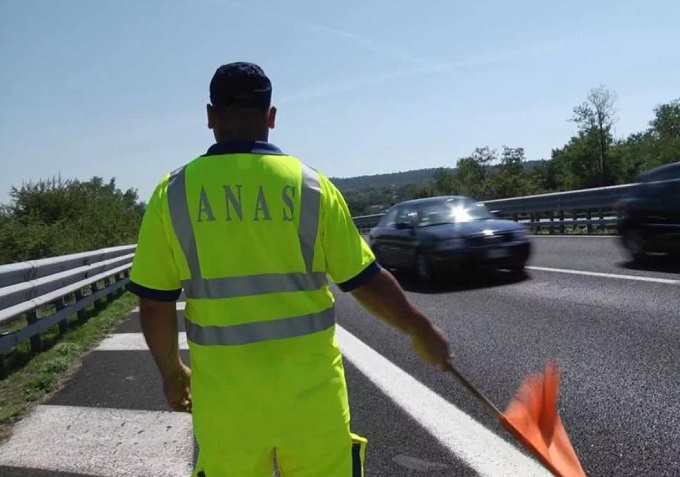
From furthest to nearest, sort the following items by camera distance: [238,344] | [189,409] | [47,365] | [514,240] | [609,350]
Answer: [514,240] < [47,365] < [609,350] < [189,409] < [238,344]

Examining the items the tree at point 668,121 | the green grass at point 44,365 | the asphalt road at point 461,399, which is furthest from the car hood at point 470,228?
the tree at point 668,121

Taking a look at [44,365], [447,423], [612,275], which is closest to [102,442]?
[447,423]

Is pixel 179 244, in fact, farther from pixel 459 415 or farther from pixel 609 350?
pixel 609 350

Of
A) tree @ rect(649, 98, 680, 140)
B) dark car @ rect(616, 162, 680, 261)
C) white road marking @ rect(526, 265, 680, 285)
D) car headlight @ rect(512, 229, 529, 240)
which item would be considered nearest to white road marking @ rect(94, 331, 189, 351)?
car headlight @ rect(512, 229, 529, 240)

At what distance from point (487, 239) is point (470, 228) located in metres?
0.43

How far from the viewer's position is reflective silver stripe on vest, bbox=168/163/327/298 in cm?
215

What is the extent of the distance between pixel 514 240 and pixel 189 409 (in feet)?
35.2

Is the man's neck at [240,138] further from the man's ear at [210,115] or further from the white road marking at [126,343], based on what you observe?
the white road marking at [126,343]

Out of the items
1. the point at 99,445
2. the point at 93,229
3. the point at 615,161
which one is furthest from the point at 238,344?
the point at 615,161

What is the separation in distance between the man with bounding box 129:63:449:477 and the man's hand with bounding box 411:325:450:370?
0.32 m

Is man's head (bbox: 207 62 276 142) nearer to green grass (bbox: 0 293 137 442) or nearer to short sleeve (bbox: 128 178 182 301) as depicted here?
short sleeve (bbox: 128 178 182 301)

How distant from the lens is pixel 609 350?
6723 millimetres

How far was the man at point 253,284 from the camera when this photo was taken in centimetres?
214

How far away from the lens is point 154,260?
7.30 feet
